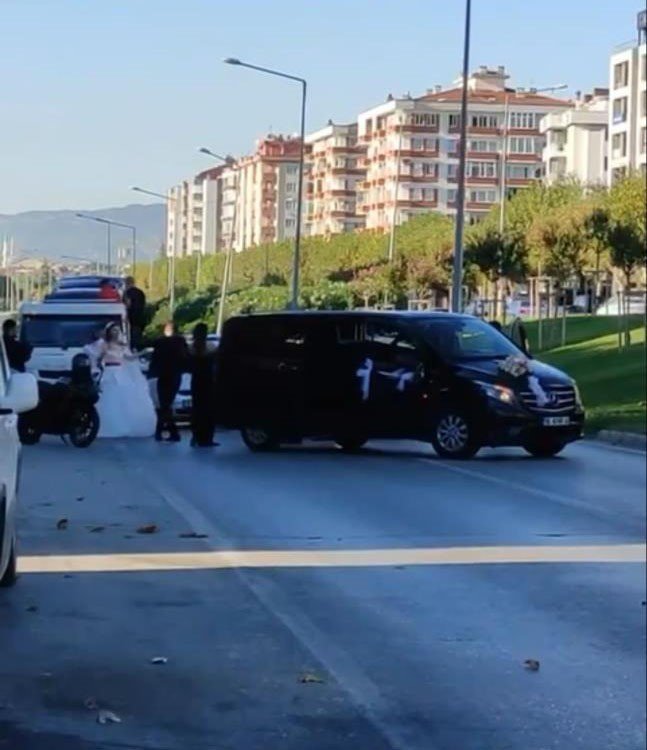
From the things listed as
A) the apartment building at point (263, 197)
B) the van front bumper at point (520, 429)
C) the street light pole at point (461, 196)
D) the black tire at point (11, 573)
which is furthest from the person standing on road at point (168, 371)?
Answer: the black tire at point (11, 573)

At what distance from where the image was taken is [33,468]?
57.6ft

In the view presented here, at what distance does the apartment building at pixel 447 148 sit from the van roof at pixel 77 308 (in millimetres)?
14550

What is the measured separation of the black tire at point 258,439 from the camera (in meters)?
11.7

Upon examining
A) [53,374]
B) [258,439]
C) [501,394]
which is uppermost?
[501,394]

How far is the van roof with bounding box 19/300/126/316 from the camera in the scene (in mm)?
24734

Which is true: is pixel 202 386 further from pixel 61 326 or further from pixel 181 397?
pixel 61 326

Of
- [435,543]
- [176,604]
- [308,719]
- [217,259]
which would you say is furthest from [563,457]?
[308,719]

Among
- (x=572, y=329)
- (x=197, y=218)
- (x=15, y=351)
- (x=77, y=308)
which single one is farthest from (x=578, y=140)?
(x=77, y=308)

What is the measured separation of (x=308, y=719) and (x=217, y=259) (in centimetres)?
556

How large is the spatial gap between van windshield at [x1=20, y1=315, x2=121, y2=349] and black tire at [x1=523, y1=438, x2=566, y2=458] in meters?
13.0

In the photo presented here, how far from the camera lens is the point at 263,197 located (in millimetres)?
11523

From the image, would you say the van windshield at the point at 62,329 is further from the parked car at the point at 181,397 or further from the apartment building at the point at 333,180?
the apartment building at the point at 333,180

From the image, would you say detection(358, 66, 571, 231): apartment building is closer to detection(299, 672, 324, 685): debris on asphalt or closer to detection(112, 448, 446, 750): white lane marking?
detection(112, 448, 446, 750): white lane marking

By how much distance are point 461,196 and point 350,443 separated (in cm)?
213
